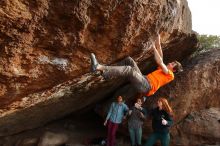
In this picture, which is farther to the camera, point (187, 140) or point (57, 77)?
point (187, 140)

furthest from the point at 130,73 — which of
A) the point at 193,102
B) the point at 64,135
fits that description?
the point at 64,135

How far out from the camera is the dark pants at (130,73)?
8055mm

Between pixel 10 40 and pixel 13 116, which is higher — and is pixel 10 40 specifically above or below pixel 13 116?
above

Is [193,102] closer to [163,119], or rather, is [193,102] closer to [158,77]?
[163,119]

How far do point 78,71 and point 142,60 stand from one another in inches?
111

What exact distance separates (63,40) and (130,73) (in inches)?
76.6

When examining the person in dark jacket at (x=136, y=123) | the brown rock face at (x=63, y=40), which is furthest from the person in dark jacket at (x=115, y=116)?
the brown rock face at (x=63, y=40)

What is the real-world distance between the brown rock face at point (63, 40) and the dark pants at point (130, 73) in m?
0.45

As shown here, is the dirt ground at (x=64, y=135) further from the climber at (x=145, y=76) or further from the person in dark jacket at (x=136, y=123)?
the climber at (x=145, y=76)

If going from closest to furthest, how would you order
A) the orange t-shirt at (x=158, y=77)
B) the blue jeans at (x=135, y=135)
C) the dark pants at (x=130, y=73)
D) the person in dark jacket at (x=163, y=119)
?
the dark pants at (x=130, y=73)
the orange t-shirt at (x=158, y=77)
the person in dark jacket at (x=163, y=119)
the blue jeans at (x=135, y=135)

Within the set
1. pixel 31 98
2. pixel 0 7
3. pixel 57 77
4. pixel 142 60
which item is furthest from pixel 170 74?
pixel 0 7

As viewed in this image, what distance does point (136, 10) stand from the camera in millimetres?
7906

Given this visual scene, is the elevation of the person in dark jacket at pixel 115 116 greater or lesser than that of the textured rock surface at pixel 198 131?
greater

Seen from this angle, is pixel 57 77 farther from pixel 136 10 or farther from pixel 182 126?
pixel 182 126
